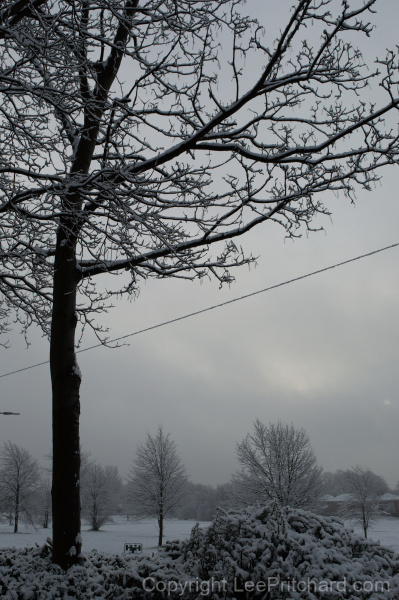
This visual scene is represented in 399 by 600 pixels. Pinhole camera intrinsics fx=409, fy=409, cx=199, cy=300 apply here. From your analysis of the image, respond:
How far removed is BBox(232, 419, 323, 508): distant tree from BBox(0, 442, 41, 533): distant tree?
24111 millimetres

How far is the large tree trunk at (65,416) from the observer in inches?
171

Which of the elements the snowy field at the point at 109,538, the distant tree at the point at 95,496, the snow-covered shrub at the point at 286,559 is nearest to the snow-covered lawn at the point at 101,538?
the snowy field at the point at 109,538

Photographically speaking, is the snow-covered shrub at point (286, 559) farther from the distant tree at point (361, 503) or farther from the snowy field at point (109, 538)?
the distant tree at point (361, 503)

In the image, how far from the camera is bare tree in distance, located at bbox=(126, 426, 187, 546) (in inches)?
1212

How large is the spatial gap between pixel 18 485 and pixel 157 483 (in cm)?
1590

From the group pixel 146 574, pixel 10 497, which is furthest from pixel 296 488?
pixel 10 497

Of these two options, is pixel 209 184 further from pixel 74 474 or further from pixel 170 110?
pixel 74 474

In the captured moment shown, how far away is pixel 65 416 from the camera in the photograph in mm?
4680

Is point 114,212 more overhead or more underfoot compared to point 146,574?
more overhead

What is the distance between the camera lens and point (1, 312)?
852cm

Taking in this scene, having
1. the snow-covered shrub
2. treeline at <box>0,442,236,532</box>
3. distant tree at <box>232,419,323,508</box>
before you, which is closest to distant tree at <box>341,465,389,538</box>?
treeline at <box>0,442,236,532</box>

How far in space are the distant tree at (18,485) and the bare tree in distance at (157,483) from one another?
39.3ft

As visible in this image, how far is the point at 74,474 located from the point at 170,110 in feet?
15.2

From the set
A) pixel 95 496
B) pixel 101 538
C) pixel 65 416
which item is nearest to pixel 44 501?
pixel 95 496
